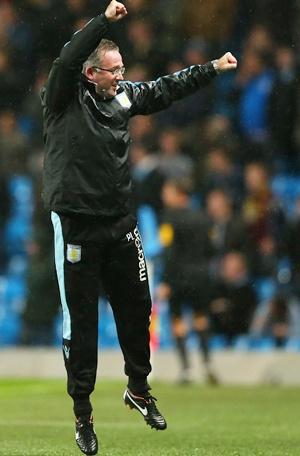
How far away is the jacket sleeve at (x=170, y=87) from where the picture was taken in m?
7.64

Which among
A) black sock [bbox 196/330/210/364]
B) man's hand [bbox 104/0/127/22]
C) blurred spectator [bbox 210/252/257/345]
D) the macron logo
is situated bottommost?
black sock [bbox 196/330/210/364]

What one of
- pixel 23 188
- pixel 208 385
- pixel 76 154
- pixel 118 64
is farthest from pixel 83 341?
pixel 23 188

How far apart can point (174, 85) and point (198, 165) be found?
8129 mm

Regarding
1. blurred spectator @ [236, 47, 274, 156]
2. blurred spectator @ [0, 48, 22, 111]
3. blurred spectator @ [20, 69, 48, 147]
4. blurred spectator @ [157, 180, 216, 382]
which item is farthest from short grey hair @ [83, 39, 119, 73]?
blurred spectator @ [0, 48, 22, 111]

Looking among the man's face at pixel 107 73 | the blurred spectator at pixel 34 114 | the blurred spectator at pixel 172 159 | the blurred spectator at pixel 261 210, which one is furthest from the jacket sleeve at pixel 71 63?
the blurred spectator at pixel 34 114

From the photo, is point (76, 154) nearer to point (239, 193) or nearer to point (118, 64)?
point (118, 64)

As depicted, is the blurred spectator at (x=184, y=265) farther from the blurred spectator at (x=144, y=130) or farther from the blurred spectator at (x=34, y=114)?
the blurred spectator at (x=34, y=114)

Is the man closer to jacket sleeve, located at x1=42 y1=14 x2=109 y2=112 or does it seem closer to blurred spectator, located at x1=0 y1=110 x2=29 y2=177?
jacket sleeve, located at x1=42 y1=14 x2=109 y2=112

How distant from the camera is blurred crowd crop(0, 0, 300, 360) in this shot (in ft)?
47.7

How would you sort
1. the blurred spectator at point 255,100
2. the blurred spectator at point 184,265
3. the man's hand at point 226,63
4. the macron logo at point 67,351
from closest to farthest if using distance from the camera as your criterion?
the macron logo at point 67,351 → the man's hand at point 226,63 → the blurred spectator at point 184,265 → the blurred spectator at point 255,100

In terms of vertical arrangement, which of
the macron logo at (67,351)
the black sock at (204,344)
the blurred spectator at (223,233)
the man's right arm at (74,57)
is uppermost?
the man's right arm at (74,57)

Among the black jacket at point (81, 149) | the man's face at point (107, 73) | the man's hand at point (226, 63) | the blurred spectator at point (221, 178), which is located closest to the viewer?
the black jacket at point (81, 149)

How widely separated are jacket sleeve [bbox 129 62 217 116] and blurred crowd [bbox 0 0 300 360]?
21.5 feet

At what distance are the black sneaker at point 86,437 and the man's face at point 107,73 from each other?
1829 millimetres
